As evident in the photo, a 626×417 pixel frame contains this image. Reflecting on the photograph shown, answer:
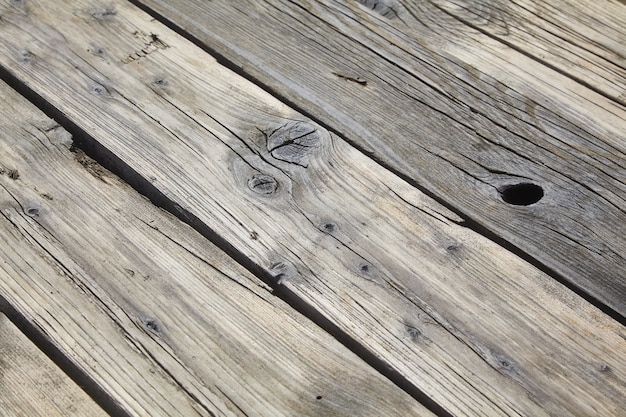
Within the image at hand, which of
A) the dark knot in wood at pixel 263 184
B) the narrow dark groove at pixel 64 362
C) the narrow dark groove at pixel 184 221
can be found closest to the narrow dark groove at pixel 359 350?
the narrow dark groove at pixel 184 221

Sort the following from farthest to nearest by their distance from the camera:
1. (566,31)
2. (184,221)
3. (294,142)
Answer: (566,31), (294,142), (184,221)

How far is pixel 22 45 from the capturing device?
1.88 meters

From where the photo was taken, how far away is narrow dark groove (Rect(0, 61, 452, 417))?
1360 millimetres

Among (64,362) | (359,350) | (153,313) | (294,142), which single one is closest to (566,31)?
(294,142)

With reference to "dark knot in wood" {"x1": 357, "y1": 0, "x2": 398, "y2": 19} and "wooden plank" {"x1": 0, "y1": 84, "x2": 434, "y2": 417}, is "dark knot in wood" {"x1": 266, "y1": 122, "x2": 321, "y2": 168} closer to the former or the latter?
"wooden plank" {"x1": 0, "y1": 84, "x2": 434, "y2": 417}

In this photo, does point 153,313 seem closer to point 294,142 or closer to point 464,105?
point 294,142

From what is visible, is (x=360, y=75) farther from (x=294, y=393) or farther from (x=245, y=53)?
(x=294, y=393)

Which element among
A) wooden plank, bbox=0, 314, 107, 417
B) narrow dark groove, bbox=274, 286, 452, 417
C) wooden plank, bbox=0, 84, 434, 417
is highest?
narrow dark groove, bbox=274, 286, 452, 417

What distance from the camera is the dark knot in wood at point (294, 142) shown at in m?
1.69

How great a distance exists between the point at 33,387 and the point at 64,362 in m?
0.06

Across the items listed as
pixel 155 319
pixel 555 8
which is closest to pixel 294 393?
pixel 155 319

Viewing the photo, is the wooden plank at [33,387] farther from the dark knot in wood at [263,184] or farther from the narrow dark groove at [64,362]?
the dark knot in wood at [263,184]

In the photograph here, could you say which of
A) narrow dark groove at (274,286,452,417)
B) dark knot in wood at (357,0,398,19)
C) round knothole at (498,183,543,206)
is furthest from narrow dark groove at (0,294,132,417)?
dark knot in wood at (357,0,398,19)

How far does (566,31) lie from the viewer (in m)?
1.96
